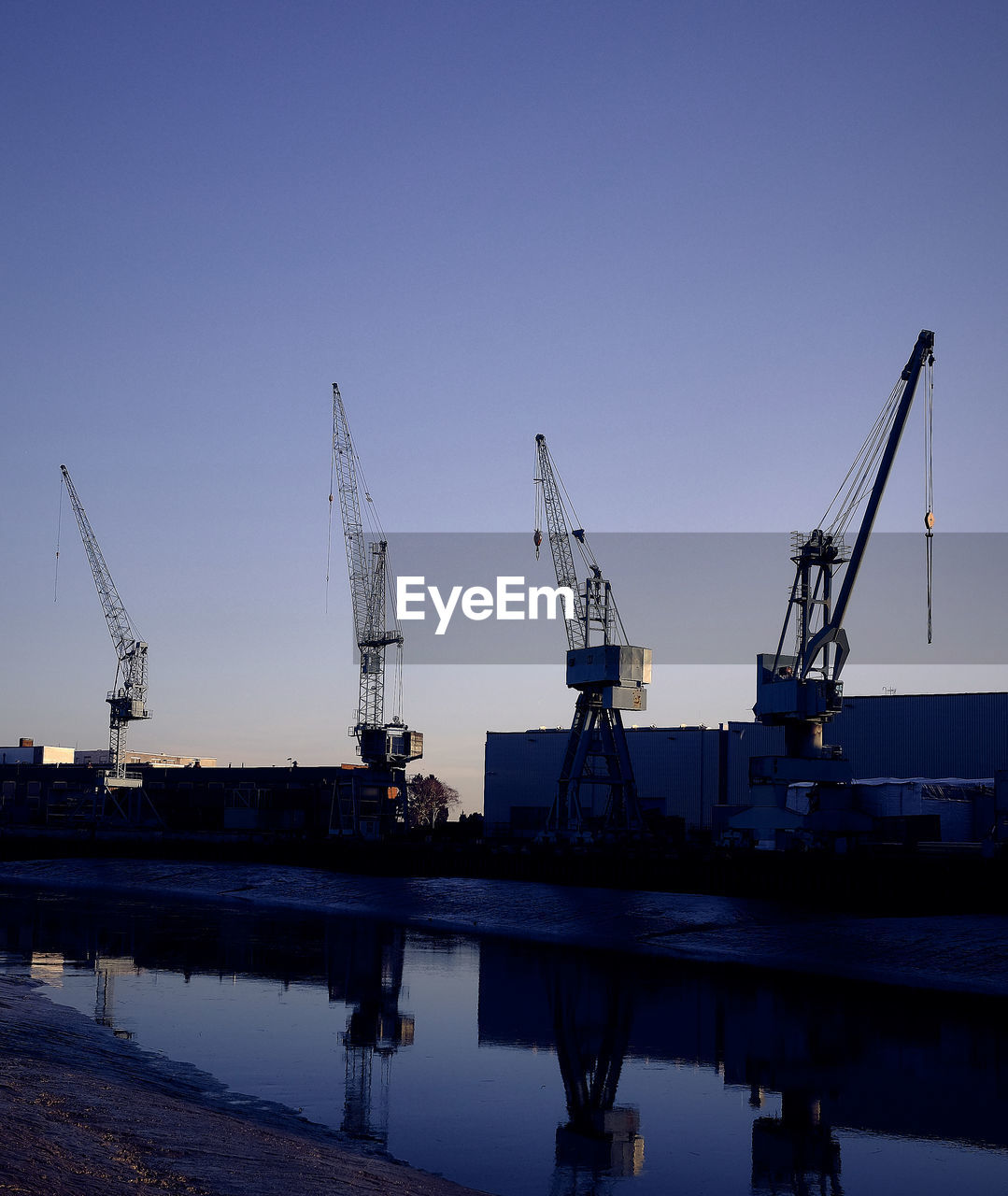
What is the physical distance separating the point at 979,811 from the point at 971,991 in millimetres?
35015

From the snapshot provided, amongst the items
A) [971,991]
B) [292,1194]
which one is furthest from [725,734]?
[292,1194]

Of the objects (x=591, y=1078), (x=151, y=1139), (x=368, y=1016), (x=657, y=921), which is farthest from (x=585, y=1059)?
(x=657, y=921)

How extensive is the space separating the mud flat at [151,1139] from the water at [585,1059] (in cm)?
144

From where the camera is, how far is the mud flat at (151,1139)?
15.5 metres

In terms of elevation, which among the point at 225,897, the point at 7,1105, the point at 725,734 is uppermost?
the point at 725,734

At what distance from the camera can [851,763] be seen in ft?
288

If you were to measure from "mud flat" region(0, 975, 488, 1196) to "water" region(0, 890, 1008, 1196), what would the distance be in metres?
1.44

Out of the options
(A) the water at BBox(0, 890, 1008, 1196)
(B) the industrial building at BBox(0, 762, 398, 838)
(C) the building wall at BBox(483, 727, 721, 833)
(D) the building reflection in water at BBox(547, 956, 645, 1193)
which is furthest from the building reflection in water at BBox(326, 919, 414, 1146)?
(B) the industrial building at BBox(0, 762, 398, 838)

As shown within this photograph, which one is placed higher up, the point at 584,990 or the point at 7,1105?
the point at 7,1105

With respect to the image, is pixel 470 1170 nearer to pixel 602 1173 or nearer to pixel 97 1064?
pixel 602 1173

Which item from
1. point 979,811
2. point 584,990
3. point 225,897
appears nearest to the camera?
point 584,990

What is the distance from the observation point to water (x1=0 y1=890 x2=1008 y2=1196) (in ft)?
69.9

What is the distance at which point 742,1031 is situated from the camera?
34.4 m

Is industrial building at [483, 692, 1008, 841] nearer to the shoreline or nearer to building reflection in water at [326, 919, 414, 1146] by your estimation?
the shoreline
